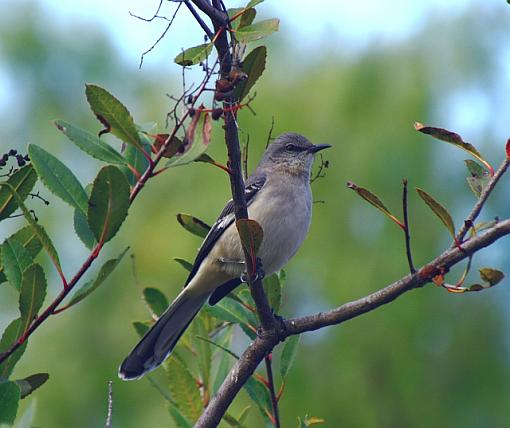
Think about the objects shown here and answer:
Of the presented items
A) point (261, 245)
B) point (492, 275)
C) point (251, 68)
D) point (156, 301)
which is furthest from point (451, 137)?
point (261, 245)

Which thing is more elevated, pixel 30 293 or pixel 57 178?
pixel 57 178

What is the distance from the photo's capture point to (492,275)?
8.87 ft

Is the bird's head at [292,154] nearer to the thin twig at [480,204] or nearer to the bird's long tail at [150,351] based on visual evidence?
the bird's long tail at [150,351]

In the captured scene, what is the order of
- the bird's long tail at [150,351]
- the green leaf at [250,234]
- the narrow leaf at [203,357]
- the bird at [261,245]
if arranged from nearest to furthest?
the green leaf at [250,234]
the narrow leaf at [203,357]
the bird's long tail at [150,351]
the bird at [261,245]

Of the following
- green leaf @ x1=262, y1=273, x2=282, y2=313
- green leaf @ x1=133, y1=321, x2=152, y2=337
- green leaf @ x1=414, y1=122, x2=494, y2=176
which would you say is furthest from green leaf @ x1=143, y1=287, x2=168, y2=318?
green leaf @ x1=414, y1=122, x2=494, y2=176

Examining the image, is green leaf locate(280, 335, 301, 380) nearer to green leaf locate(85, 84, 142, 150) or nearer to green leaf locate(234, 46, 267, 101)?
green leaf locate(234, 46, 267, 101)

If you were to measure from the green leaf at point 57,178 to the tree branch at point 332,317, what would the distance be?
93 centimetres

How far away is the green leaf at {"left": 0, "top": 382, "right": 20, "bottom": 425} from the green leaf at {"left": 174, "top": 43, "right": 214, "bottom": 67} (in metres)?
1.16

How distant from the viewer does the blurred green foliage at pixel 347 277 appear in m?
7.82

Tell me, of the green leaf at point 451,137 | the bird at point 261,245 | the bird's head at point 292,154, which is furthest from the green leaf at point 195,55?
the bird's head at point 292,154

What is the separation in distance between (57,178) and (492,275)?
4.73 feet

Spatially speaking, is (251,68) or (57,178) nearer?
(57,178)

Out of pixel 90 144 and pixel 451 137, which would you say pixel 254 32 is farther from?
pixel 451 137

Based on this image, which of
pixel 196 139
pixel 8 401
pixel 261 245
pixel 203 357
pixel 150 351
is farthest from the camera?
pixel 261 245
